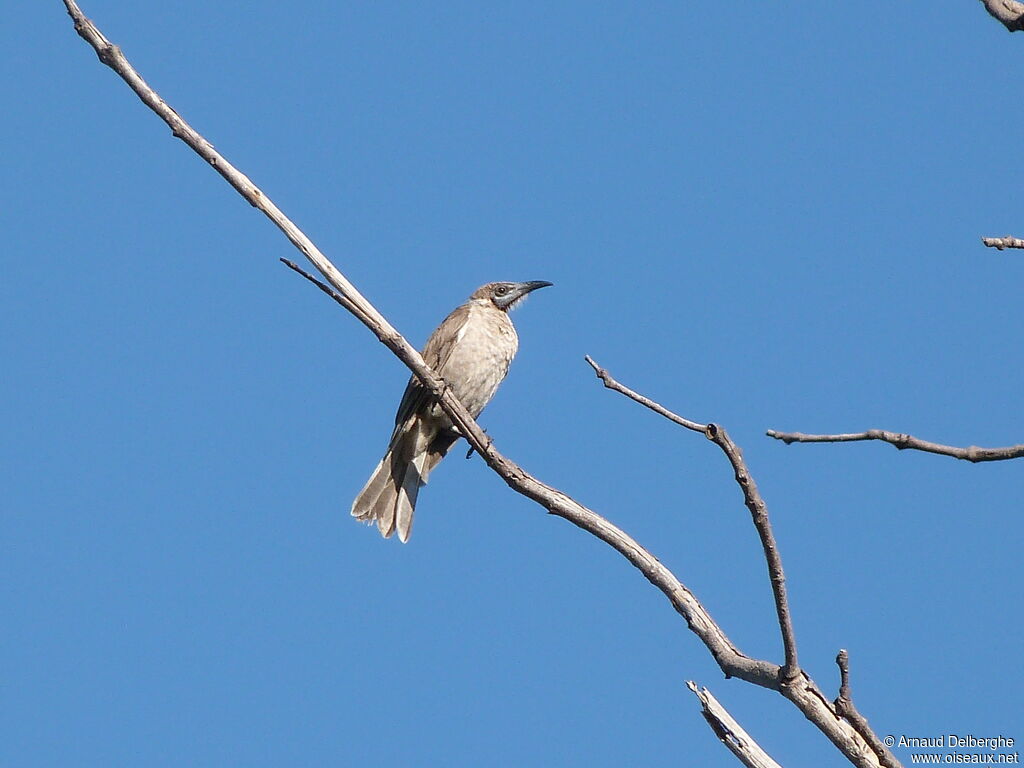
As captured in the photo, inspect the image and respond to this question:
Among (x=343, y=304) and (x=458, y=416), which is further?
(x=458, y=416)

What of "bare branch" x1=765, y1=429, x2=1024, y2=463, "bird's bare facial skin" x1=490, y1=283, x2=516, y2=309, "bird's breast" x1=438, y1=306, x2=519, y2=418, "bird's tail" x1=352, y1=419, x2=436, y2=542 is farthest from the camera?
"bird's bare facial skin" x1=490, y1=283, x2=516, y2=309

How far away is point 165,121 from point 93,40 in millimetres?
407

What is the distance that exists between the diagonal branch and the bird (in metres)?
2.36

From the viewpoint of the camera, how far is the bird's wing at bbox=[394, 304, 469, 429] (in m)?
7.86

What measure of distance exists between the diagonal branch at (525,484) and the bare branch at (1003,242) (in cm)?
135

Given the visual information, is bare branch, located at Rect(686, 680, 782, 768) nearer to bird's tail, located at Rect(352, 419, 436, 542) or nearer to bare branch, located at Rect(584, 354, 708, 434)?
bare branch, located at Rect(584, 354, 708, 434)

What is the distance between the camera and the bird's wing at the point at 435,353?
25.8 ft

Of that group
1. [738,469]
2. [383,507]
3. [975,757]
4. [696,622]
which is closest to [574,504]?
[696,622]

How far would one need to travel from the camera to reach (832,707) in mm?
3398

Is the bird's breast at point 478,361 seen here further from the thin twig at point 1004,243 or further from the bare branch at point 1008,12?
the thin twig at point 1004,243

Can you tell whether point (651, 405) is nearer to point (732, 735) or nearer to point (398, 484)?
point (732, 735)

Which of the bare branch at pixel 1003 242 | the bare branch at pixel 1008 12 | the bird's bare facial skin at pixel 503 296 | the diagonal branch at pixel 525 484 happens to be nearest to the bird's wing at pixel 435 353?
the bird's bare facial skin at pixel 503 296

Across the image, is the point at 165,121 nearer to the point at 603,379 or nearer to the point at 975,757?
the point at 603,379

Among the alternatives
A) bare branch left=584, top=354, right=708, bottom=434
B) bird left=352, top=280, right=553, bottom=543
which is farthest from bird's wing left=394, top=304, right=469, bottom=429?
bare branch left=584, top=354, right=708, bottom=434
